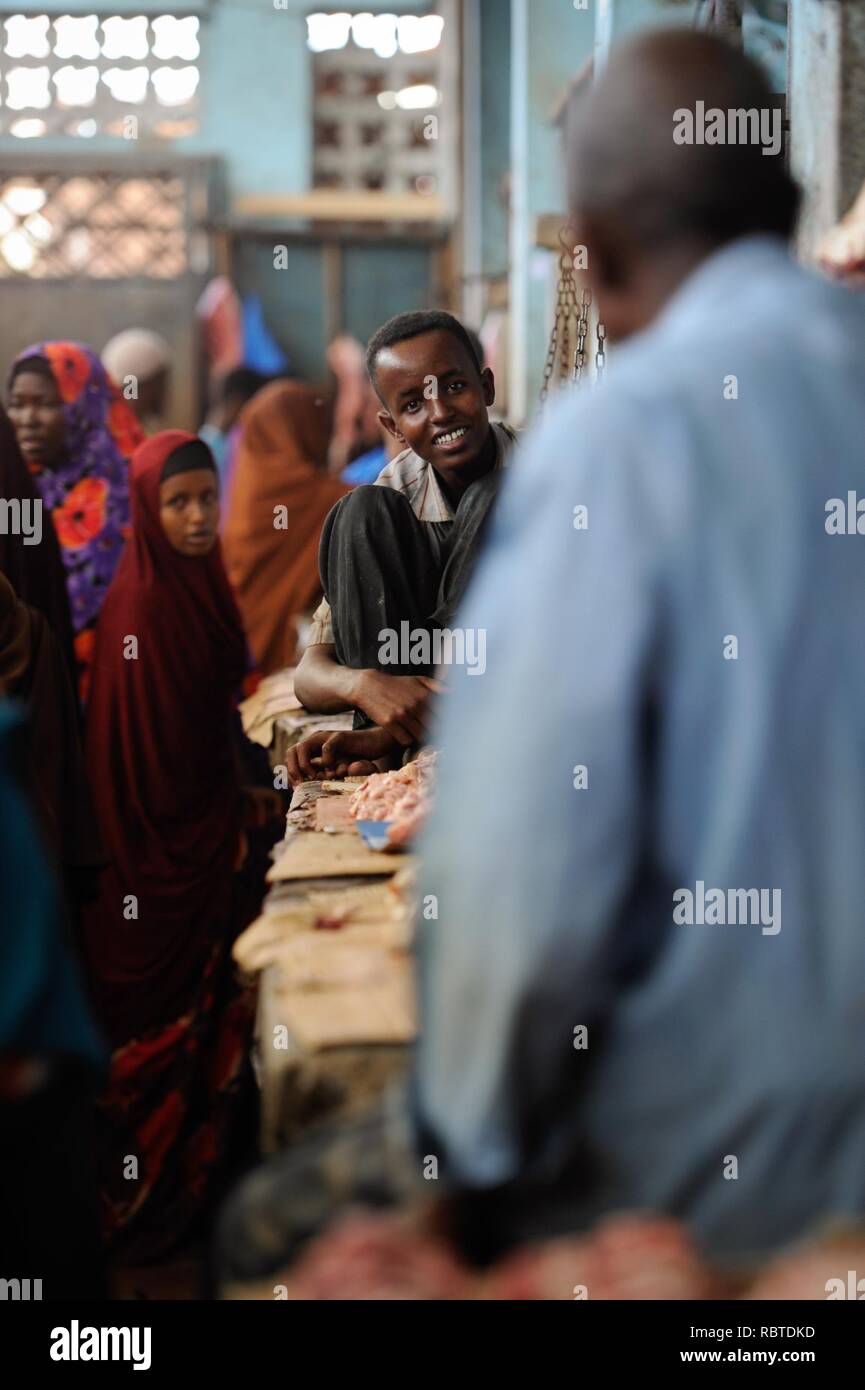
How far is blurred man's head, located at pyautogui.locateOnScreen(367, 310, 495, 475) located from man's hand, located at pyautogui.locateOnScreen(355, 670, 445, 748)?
0.50 m

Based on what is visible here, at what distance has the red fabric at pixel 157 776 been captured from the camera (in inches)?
177

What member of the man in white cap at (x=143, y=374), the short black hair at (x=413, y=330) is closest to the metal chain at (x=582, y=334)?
the short black hair at (x=413, y=330)

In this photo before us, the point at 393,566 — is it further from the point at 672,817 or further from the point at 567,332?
the point at 672,817

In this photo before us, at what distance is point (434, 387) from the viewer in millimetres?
3471

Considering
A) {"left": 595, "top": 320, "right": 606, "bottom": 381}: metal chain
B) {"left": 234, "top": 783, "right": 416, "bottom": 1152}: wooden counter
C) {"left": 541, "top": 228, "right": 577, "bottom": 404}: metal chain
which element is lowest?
{"left": 234, "top": 783, "right": 416, "bottom": 1152}: wooden counter

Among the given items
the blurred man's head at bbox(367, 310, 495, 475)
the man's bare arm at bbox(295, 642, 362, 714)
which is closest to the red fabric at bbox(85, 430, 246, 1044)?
the man's bare arm at bbox(295, 642, 362, 714)

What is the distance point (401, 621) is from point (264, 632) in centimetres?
336

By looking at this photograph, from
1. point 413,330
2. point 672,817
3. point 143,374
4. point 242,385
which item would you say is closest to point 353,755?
point 413,330

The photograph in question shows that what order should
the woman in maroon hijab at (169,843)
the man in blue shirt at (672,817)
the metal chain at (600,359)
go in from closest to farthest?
the man in blue shirt at (672,817) < the metal chain at (600,359) < the woman in maroon hijab at (169,843)

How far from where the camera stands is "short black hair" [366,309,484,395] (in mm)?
3498

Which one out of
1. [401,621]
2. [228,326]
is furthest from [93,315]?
[401,621]

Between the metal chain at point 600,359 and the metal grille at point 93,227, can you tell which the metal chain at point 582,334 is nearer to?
the metal chain at point 600,359

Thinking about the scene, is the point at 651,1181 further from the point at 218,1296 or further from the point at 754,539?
the point at 754,539

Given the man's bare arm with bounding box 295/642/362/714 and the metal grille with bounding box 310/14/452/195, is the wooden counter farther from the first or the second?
the metal grille with bounding box 310/14/452/195
